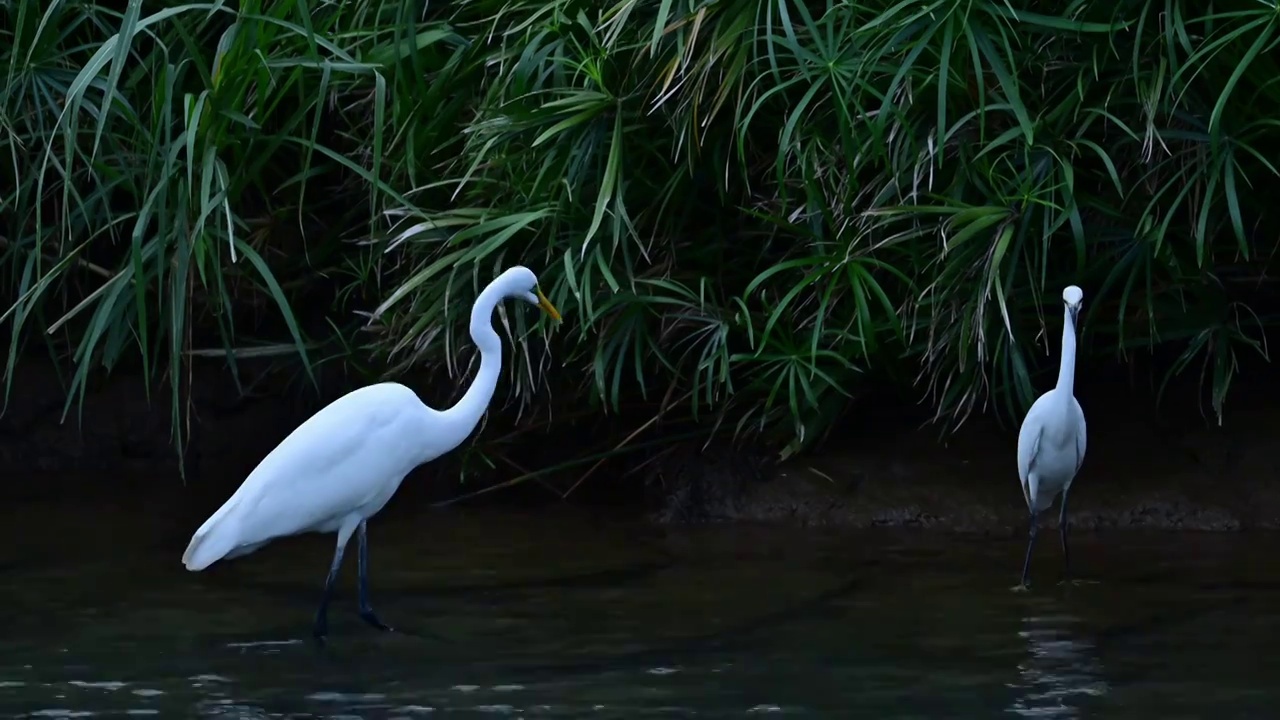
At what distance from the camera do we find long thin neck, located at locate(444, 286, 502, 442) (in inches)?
192

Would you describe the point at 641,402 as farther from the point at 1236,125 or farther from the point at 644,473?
the point at 1236,125

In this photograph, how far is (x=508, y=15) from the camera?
579 centimetres

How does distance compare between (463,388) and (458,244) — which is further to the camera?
(463,388)

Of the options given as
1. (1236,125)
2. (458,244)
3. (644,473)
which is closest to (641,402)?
(644,473)

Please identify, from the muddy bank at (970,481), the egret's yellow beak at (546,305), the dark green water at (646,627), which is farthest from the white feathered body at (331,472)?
the muddy bank at (970,481)

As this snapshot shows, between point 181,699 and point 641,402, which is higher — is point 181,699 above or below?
below

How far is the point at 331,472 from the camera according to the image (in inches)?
186

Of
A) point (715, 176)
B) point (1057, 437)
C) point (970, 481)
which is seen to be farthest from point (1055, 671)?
point (715, 176)

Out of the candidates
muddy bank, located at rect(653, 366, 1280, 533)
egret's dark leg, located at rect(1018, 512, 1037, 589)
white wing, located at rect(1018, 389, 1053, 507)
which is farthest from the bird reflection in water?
muddy bank, located at rect(653, 366, 1280, 533)

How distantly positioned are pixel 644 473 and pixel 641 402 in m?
0.37

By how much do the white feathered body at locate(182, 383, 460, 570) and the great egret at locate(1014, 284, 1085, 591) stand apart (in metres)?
1.58

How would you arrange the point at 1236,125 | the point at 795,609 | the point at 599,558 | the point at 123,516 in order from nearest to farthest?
the point at 795,609 < the point at 1236,125 < the point at 599,558 < the point at 123,516

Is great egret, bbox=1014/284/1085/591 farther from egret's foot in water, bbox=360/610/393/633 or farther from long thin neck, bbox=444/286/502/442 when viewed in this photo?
egret's foot in water, bbox=360/610/393/633

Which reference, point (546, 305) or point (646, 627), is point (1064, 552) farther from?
point (546, 305)
